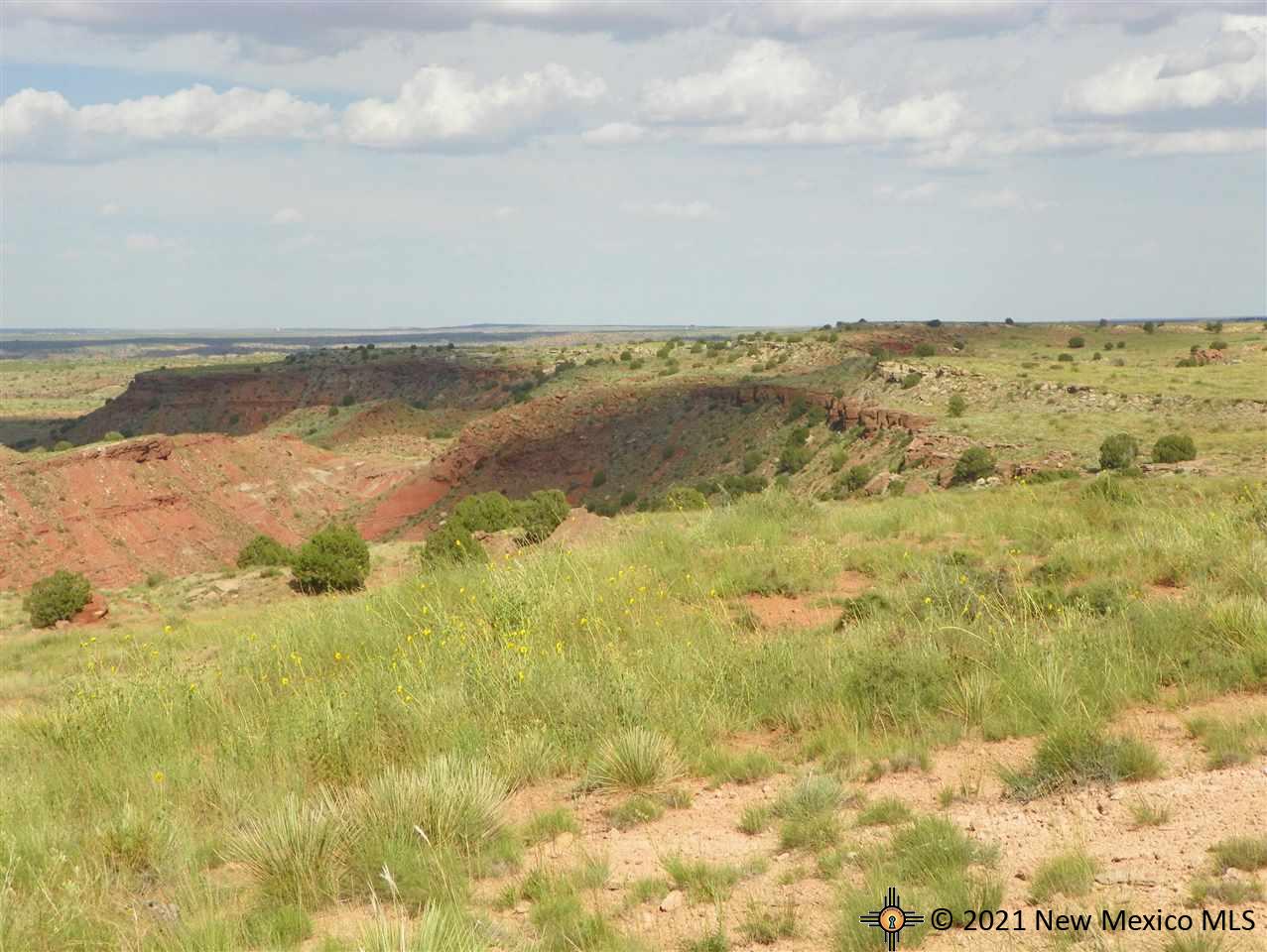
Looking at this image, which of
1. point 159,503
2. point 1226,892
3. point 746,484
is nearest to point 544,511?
point 746,484

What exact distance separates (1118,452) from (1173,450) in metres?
1.18

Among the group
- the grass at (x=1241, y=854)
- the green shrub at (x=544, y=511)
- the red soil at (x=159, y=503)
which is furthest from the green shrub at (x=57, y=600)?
the grass at (x=1241, y=854)

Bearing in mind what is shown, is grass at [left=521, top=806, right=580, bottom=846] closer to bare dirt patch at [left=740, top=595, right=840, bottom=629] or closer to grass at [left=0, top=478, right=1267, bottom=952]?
grass at [left=0, top=478, right=1267, bottom=952]

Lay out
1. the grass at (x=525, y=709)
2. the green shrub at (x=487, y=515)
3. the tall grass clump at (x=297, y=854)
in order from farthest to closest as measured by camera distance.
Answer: the green shrub at (x=487, y=515)
the grass at (x=525, y=709)
the tall grass clump at (x=297, y=854)

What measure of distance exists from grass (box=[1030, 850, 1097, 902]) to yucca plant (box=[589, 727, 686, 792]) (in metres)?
2.15

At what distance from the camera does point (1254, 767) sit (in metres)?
5.31

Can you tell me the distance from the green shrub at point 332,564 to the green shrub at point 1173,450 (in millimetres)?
19774

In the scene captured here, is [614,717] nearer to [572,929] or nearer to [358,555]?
[572,929]

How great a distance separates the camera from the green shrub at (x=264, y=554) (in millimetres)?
38062

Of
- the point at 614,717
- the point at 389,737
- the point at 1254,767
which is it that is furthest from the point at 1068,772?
the point at 389,737

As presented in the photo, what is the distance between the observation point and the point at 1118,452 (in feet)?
86.4

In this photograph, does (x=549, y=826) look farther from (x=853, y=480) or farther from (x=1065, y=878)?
(x=853, y=480)

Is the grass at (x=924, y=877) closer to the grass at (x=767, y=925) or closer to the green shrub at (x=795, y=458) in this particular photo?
the grass at (x=767, y=925)

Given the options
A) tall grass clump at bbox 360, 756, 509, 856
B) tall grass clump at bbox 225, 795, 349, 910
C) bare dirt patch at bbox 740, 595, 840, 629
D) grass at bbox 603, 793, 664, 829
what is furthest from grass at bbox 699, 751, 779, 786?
bare dirt patch at bbox 740, 595, 840, 629
